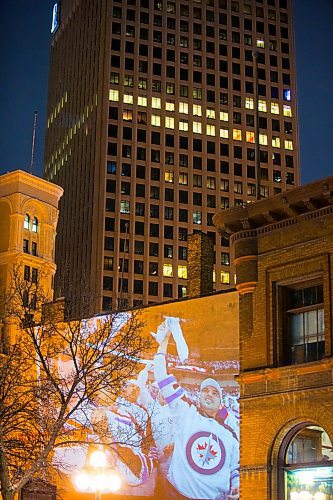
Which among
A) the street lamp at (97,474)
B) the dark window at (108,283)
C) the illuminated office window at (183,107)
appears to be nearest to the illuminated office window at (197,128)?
the illuminated office window at (183,107)

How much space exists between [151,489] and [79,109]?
10683 cm

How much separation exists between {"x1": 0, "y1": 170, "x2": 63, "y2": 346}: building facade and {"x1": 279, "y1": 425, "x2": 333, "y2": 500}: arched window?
56.2m

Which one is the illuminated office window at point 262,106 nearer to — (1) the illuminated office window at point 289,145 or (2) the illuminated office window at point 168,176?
(1) the illuminated office window at point 289,145

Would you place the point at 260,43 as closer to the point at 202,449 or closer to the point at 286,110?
the point at 286,110

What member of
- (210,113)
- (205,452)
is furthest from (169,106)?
(205,452)

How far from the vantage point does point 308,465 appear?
2319cm

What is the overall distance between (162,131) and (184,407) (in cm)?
9636

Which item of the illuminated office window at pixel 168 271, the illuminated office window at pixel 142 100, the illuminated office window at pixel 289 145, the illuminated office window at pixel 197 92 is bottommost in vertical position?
the illuminated office window at pixel 168 271

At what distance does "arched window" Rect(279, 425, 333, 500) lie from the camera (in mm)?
22812

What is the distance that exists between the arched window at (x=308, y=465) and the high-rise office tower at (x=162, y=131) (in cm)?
9688

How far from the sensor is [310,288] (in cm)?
2486

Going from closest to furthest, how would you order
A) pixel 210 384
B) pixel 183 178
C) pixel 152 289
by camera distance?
1. pixel 210 384
2. pixel 152 289
3. pixel 183 178

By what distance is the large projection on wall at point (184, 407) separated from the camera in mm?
42500

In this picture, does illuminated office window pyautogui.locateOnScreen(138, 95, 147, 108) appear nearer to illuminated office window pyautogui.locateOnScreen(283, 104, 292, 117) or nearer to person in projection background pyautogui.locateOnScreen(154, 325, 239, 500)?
illuminated office window pyautogui.locateOnScreen(283, 104, 292, 117)
